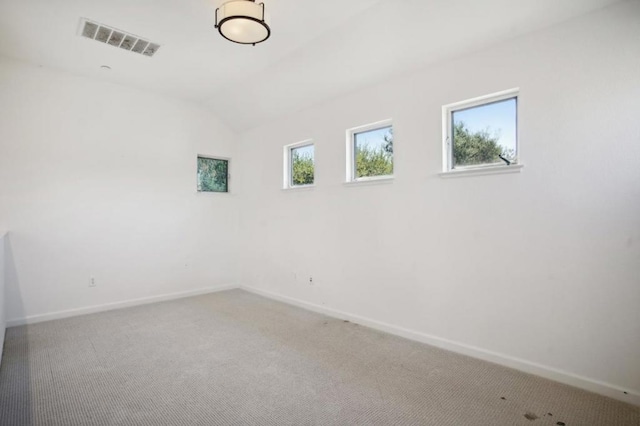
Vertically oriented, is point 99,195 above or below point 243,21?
below

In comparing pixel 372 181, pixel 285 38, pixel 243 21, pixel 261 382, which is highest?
pixel 285 38

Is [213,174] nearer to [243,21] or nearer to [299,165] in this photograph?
[299,165]

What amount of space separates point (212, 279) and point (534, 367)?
434 centimetres

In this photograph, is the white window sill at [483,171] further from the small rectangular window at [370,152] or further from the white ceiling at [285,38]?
the white ceiling at [285,38]

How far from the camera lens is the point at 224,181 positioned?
18.1 ft

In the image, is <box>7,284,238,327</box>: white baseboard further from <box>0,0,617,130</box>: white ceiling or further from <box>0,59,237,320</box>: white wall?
<box>0,0,617,130</box>: white ceiling

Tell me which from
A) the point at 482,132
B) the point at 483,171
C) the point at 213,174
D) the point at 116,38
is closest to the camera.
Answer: the point at 483,171

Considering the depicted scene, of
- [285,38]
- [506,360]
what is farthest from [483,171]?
[285,38]

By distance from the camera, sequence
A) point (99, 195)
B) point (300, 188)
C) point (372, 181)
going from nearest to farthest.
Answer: point (372, 181) < point (99, 195) < point (300, 188)

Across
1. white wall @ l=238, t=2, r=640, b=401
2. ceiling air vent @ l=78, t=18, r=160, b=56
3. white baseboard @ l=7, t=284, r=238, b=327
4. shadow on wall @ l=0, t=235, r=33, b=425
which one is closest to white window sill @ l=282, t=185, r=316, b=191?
white wall @ l=238, t=2, r=640, b=401

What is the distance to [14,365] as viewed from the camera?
262 centimetres

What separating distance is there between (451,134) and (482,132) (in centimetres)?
27

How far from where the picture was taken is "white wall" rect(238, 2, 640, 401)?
216 centimetres

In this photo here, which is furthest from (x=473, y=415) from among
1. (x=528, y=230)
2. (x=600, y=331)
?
(x=528, y=230)
